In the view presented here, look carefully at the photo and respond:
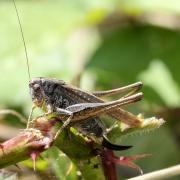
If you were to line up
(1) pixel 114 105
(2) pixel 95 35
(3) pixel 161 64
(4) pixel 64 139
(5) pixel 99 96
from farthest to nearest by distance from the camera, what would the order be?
(2) pixel 95 35 → (3) pixel 161 64 → (5) pixel 99 96 → (1) pixel 114 105 → (4) pixel 64 139

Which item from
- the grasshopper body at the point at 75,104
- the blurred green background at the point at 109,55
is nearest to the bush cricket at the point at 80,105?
the grasshopper body at the point at 75,104

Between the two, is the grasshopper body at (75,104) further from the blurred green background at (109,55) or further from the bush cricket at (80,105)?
the blurred green background at (109,55)

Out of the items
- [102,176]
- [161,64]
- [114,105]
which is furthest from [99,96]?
[161,64]

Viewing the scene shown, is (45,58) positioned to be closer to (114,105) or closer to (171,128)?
(171,128)

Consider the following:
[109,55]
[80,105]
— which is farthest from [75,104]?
[109,55]

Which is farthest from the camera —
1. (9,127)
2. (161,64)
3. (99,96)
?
(161,64)

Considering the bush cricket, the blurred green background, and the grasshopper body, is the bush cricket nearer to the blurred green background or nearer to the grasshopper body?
the grasshopper body

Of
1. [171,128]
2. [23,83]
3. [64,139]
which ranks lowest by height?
[171,128]
